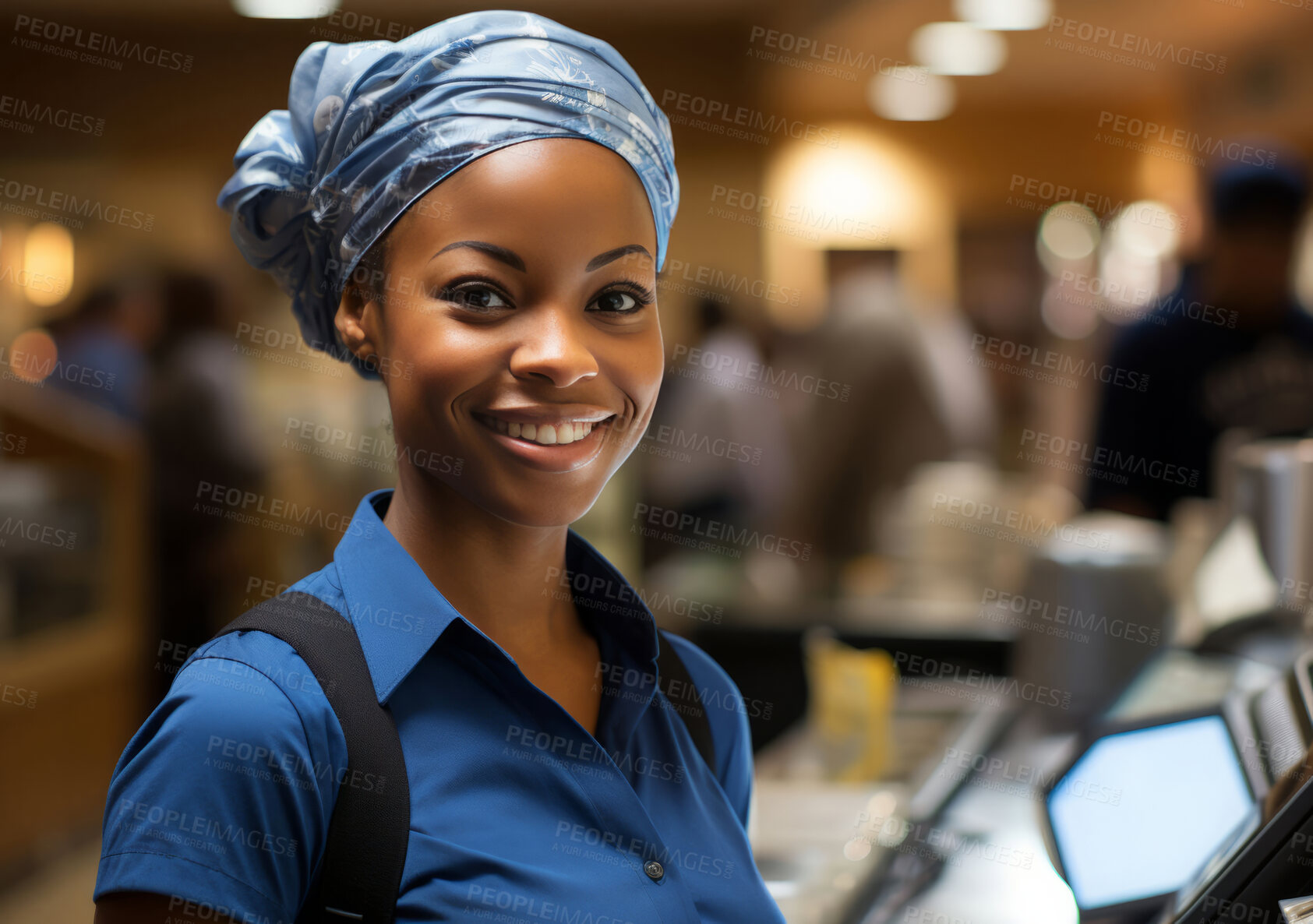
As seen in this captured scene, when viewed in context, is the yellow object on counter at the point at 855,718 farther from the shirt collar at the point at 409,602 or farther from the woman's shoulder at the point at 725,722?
the shirt collar at the point at 409,602

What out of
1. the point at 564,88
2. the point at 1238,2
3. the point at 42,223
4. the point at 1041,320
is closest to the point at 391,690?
the point at 564,88

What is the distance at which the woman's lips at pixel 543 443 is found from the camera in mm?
576

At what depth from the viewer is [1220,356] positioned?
7.63ft

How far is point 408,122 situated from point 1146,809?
0.81 meters

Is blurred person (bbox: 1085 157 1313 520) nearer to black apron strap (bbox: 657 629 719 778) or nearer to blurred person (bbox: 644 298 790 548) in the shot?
blurred person (bbox: 644 298 790 548)

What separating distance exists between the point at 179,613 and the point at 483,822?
2.04ft

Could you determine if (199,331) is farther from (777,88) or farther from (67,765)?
(777,88)

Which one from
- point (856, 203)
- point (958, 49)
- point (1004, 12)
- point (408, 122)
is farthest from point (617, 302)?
point (856, 203)

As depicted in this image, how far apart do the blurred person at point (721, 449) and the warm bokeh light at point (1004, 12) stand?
7.12ft

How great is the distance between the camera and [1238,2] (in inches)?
202

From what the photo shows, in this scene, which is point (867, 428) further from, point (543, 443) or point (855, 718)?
point (543, 443)

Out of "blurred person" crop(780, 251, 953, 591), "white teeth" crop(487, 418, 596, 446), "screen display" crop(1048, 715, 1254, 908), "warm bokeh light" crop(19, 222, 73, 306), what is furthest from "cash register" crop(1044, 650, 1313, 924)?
"blurred person" crop(780, 251, 953, 591)

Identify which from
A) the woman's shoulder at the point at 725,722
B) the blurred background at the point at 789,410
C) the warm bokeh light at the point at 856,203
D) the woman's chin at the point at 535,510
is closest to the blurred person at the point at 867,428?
the blurred background at the point at 789,410

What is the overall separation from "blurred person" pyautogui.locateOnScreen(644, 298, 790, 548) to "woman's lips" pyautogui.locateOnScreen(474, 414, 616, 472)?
9.68 ft
